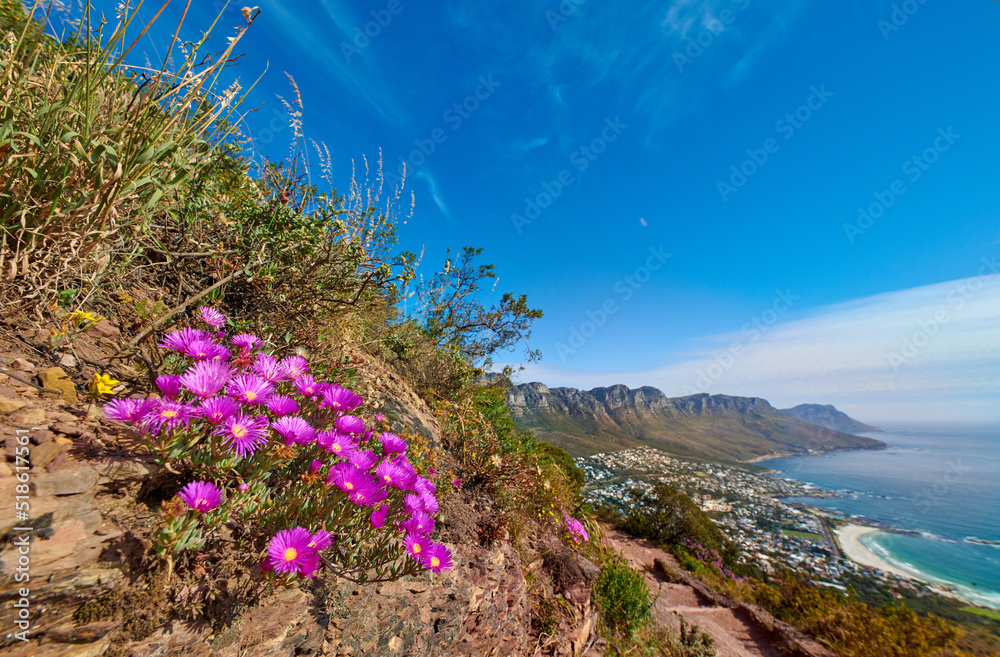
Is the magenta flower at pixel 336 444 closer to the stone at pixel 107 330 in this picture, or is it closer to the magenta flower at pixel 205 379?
the magenta flower at pixel 205 379

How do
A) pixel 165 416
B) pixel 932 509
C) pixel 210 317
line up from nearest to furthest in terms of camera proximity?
pixel 165 416 → pixel 210 317 → pixel 932 509

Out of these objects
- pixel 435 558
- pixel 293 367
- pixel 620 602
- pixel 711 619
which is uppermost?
pixel 293 367

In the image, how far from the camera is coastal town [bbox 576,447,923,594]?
886 inches

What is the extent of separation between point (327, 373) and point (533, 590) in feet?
9.55

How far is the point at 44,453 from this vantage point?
121 cm

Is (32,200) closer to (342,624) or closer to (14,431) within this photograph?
(14,431)

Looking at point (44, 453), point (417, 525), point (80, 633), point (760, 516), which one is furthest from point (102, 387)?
point (760, 516)

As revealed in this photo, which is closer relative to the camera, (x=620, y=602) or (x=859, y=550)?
(x=620, y=602)

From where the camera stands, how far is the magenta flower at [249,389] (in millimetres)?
1358

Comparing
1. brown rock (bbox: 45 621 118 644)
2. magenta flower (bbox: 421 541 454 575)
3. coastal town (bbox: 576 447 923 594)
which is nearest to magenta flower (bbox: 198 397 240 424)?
brown rock (bbox: 45 621 118 644)

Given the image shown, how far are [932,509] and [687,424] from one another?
9722 cm

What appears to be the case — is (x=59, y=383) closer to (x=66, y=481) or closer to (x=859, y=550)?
(x=66, y=481)

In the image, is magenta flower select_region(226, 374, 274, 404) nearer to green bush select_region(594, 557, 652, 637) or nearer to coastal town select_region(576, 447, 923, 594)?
green bush select_region(594, 557, 652, 637)

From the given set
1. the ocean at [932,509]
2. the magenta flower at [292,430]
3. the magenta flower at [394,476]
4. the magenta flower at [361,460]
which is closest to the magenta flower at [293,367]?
the magenta flower at [292,430]
